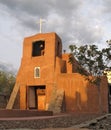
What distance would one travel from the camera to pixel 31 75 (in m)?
42.2

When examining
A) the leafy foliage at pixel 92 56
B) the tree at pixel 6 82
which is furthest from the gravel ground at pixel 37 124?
the tree at pixel 6 82

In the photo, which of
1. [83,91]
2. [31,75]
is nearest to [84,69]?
[83,91]

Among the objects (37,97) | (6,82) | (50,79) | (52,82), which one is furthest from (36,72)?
(6,82)

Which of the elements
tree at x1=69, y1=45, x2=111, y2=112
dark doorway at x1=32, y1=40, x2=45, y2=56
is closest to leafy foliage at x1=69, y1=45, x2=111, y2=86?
tree at x1=69, y1=45, x2=111, y2=112

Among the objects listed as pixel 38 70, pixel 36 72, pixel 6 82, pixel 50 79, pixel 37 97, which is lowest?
pixel 37 97

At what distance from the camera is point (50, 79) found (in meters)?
40.3

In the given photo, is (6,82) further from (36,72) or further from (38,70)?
(38,70)

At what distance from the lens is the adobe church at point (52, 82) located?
3716 cm

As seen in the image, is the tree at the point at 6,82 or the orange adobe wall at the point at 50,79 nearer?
the orange adobe wall at the point at 50,79

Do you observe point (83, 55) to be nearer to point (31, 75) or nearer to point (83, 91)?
point (83, 91)

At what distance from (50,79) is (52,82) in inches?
21.9

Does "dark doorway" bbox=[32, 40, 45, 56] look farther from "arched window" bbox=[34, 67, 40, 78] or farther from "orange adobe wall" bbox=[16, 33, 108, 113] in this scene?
"arched window" bbox=[34, 67, 40, 78]

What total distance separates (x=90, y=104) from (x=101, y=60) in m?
8.50

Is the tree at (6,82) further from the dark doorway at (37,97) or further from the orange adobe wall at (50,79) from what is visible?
the orange adobe wall at (50,79)
